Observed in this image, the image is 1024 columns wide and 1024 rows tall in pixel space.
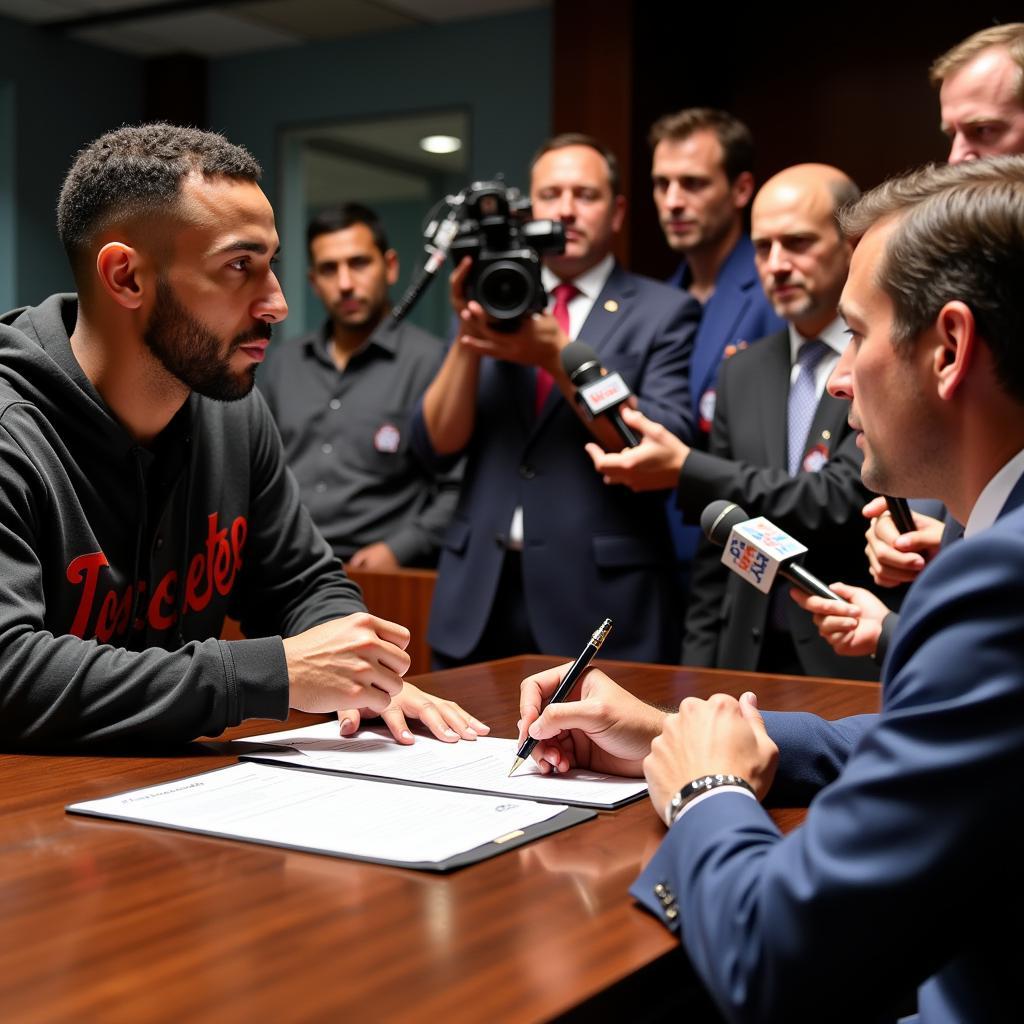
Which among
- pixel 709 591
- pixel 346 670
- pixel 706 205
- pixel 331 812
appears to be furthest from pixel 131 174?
pixel 706 205

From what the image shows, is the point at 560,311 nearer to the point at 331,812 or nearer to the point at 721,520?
the point at 721,520

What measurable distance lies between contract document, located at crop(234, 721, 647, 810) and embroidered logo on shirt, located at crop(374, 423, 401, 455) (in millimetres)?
2554

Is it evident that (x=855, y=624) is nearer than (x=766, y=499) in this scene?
Yes

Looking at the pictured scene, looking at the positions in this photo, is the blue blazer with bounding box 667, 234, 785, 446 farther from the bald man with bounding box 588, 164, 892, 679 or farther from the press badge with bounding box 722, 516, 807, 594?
the press badge with bounding box 722, 516, 807, 594

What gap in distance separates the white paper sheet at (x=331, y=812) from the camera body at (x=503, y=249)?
1.61 metres

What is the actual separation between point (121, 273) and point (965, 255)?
46.9 inches

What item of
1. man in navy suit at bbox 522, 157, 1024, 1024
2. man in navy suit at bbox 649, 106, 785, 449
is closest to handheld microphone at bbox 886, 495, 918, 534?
man in navy suit at bbox 522, 157, 1024, 1024

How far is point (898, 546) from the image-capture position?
79.4 inches

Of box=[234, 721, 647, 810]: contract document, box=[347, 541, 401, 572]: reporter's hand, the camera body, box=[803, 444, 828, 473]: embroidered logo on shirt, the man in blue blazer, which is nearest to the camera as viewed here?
box=[234, 721, 647, 810]: contract document

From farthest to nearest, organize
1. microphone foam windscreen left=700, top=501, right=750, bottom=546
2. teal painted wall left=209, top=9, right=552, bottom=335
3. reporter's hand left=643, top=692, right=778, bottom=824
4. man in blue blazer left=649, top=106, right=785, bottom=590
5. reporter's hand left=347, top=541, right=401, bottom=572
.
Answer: teal painted wall left=209, top=9, right=552, bottom=335 → reporter's hand left=347, top=541, right=401, bottom=572 → man in blue blazer left=649, top=106, right=785, bottom=590 → microphone foam windscreen left=700, top=501, right=750, bottom=546 → reporter's hand left=643, top=692, right=778, bottom=824

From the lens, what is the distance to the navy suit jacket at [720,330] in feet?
10.3

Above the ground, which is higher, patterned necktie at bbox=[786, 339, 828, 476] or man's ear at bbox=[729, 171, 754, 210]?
man's ear at bbox=[729, 171, 754, 210]

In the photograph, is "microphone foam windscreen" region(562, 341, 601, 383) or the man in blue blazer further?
the man in blue blazer

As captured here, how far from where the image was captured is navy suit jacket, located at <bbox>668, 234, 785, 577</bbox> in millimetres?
3141
